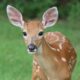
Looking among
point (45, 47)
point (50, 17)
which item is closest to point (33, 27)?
point (45, 47)

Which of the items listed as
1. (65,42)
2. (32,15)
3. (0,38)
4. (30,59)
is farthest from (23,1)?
(65,42)

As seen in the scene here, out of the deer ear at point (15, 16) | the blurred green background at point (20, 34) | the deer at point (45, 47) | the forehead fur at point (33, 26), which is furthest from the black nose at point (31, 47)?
the blurred green background at point (20, 34)

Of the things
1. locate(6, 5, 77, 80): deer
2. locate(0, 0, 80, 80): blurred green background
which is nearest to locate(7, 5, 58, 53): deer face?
locate(6, 5, 77, 80): deer

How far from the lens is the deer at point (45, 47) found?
7039 millimetres

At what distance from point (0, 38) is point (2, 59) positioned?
333 centimetres

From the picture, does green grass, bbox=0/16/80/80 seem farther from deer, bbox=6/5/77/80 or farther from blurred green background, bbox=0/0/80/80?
deer, bbox=6/5/77/80

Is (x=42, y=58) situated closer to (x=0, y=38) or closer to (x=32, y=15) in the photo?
(x=0, y=38)

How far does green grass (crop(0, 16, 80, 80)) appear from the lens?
9461 mm

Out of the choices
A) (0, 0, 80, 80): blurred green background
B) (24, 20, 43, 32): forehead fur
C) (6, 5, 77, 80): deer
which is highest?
(24, 20, 43, 32): forehead fur

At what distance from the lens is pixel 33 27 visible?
7160 millimetres

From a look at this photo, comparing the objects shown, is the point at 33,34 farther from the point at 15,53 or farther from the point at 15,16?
the point at 15,53

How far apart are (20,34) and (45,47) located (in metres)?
7.32

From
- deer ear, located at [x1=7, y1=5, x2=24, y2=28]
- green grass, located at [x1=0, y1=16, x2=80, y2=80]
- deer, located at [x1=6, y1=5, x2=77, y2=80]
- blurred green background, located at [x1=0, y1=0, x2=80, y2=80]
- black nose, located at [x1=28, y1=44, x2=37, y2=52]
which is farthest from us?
blurred green background, located at [x1=0, y1=0, x2=80, y2=80]

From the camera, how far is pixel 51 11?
24.8ft
